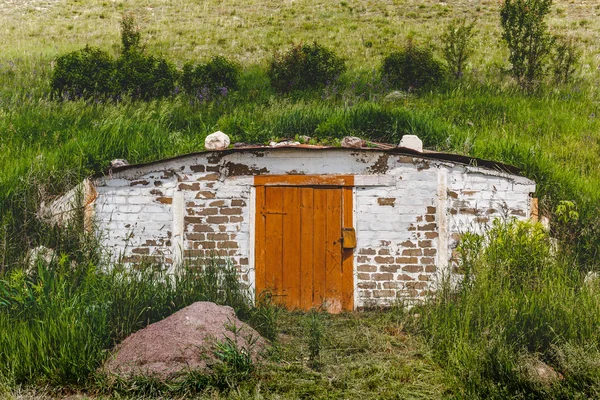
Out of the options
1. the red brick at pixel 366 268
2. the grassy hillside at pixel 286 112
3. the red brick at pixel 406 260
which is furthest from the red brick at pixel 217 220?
the red brick at pixel 406 260

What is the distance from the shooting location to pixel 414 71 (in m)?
16.2

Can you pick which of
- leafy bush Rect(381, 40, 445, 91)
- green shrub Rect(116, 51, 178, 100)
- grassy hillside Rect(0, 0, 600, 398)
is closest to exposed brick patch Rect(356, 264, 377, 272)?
grassy hillside Rect(0, 0, 600, 398)

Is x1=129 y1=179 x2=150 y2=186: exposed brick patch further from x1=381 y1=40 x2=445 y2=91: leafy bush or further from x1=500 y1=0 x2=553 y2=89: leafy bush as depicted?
x1=500 y1=0 x2=553 y2=89: leafy bush

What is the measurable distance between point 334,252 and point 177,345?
11.7ft

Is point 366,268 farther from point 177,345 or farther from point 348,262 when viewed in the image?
point 177,345

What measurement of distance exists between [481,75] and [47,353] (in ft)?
49.7

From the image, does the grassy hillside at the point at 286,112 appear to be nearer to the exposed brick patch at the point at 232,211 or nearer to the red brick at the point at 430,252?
the red brick at the point at 430,252

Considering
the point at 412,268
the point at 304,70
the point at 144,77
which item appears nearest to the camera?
the point at 412,268

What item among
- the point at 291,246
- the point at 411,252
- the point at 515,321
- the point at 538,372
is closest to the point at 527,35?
the point at 411,252

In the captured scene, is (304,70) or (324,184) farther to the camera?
(304,70)

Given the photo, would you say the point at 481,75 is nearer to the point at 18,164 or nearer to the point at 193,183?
the point at 193,183

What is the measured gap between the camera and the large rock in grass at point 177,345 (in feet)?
18.1

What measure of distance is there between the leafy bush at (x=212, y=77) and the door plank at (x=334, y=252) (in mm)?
8306

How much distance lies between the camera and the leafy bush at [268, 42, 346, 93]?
16672mm
